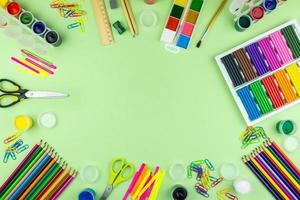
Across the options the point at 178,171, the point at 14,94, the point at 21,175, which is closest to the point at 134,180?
the point at 178,171

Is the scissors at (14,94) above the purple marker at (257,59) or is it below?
above

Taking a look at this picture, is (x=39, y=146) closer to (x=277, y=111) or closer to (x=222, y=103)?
(x=222, y=103)

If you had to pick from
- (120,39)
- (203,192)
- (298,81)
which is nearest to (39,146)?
(120,39)

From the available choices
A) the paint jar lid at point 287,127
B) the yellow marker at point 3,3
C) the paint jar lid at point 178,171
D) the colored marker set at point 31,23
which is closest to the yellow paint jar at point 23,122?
the colored marker set at point 31,23

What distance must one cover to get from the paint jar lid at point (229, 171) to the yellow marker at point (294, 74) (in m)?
0.32

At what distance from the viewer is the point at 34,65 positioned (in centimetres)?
138

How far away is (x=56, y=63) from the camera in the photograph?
1381mm

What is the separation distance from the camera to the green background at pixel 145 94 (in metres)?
1.38

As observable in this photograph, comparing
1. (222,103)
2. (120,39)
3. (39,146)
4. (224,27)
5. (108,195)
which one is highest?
(120,39)

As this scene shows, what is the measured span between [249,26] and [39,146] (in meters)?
0.79

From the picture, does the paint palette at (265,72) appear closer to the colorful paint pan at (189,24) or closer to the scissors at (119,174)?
the colorful paint pan at (189,24)

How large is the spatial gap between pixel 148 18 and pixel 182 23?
→ 0.11m

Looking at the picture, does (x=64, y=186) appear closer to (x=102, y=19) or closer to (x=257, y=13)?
(x=102, y=19)

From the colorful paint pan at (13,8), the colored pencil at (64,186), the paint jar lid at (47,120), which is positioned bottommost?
the colored pencil at (64,186)
